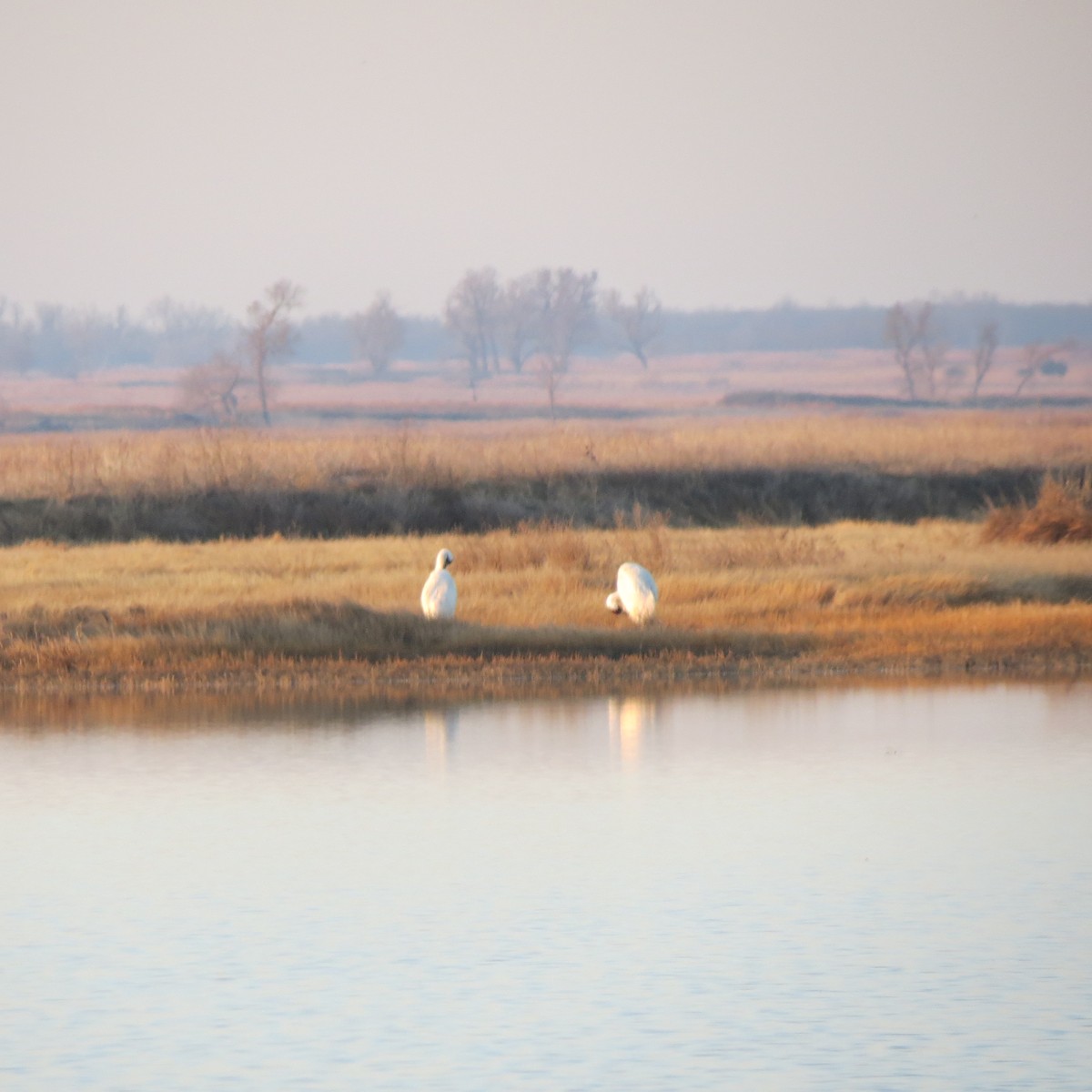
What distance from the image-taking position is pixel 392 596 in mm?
20781

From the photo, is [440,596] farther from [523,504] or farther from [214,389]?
[214,389]

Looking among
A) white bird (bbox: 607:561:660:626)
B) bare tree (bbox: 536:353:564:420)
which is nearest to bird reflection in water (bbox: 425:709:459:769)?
white bird (bbox: 607:561:660:626)

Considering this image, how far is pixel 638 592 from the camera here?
17938 mm

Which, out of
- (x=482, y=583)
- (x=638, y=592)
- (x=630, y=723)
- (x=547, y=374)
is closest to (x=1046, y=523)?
(x=482, y=583)

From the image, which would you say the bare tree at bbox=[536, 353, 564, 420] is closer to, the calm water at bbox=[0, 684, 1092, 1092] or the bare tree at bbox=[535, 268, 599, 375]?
the bare tree at bbox=[535, 268, 599, 375]

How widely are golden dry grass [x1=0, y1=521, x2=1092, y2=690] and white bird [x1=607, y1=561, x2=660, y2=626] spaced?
0.30 m

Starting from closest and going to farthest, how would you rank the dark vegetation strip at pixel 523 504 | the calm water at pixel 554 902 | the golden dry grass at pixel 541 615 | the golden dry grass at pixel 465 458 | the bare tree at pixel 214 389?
the calm water at pixel 554 902 → the golden dry grass at pixel 541 615 → the dark vegetation strip at pixel 523 504 → the golden dry grass at pixel 465 458 → the bare tree at pixel 214 389

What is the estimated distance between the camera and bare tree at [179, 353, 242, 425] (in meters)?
95.9

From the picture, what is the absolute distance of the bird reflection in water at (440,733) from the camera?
45.2ft

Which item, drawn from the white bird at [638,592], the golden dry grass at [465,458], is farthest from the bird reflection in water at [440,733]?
the golden dry grass at [465,458]

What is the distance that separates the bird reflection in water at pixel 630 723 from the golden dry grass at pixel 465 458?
17.3 metres

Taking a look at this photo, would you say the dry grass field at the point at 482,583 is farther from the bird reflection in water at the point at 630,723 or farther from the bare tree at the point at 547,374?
the bare tree at the point at 547,374

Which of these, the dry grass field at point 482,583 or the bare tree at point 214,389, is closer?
the dry grass field at point 482,583

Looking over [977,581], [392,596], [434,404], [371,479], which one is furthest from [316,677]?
[434,404]
